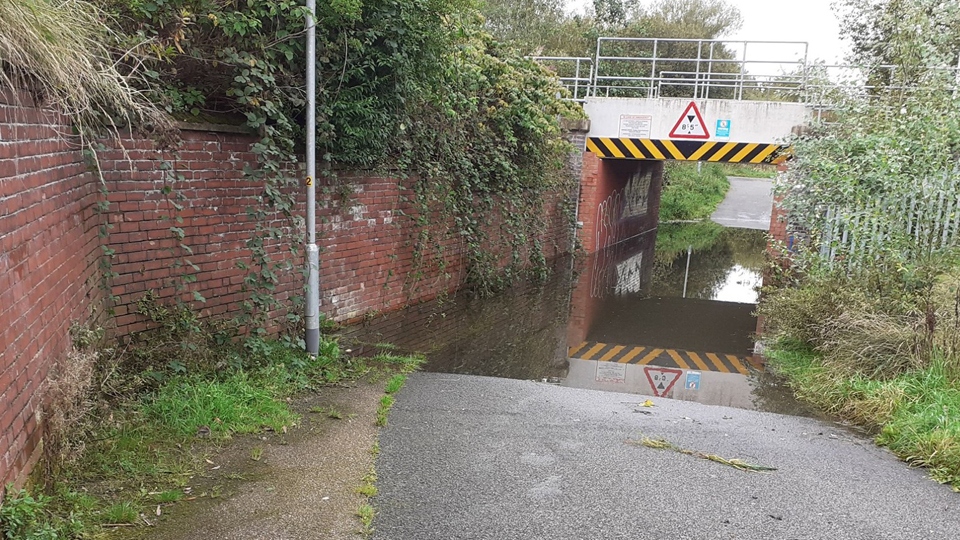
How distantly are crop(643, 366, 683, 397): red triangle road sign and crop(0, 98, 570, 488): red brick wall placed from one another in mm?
3361

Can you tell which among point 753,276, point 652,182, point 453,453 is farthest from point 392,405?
point 652,182

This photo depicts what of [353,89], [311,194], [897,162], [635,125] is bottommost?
[311,194]

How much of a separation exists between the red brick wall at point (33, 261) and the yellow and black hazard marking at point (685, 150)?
1167cm

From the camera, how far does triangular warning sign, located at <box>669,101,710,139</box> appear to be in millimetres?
13695

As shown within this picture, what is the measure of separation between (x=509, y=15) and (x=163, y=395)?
22586 mm

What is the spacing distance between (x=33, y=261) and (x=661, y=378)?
5.76m

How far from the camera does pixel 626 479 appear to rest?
13.5 ft

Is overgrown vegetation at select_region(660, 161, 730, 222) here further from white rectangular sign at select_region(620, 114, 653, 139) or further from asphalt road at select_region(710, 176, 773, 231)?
white rectangular sign at select_region(620, 114, 653, 139)

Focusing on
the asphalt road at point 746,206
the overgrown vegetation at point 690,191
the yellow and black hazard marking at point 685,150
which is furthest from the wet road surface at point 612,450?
the overgrown vegetation at point 690,191

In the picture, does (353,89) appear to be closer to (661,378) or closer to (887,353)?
(661,378)

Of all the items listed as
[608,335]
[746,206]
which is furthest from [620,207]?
[746,206]

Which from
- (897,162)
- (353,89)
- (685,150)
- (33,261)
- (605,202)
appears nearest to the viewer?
(33,261)

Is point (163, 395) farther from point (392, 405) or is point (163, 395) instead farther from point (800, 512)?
point (800, 512)

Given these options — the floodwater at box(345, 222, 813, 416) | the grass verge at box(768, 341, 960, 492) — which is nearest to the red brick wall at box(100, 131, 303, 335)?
the floodwater at box(345, 222, 813, 416)
